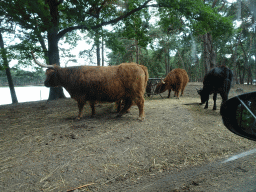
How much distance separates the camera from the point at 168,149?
3.23 metres

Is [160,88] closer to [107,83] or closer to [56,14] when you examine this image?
[107,83]

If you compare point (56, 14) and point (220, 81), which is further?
point (56, 14)

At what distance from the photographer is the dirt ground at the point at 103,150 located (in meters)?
2.40

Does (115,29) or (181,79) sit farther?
(181,79)

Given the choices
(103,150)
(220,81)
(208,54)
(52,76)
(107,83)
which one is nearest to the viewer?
(103,150)

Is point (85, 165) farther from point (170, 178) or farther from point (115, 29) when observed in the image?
point (115, 29)

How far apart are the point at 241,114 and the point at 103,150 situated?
2.43 meters

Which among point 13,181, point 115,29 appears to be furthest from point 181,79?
Answer: point 13,181

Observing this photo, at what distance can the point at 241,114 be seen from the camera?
126 centimetres

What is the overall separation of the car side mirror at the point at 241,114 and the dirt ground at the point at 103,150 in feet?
4.67

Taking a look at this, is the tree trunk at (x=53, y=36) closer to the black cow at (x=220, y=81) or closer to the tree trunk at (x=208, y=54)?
the black cow at (x=220, y=81)

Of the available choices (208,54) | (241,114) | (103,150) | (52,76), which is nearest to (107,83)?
(52,76)

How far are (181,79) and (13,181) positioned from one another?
32.1ft

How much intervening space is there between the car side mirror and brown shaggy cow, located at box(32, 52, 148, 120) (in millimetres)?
3746
